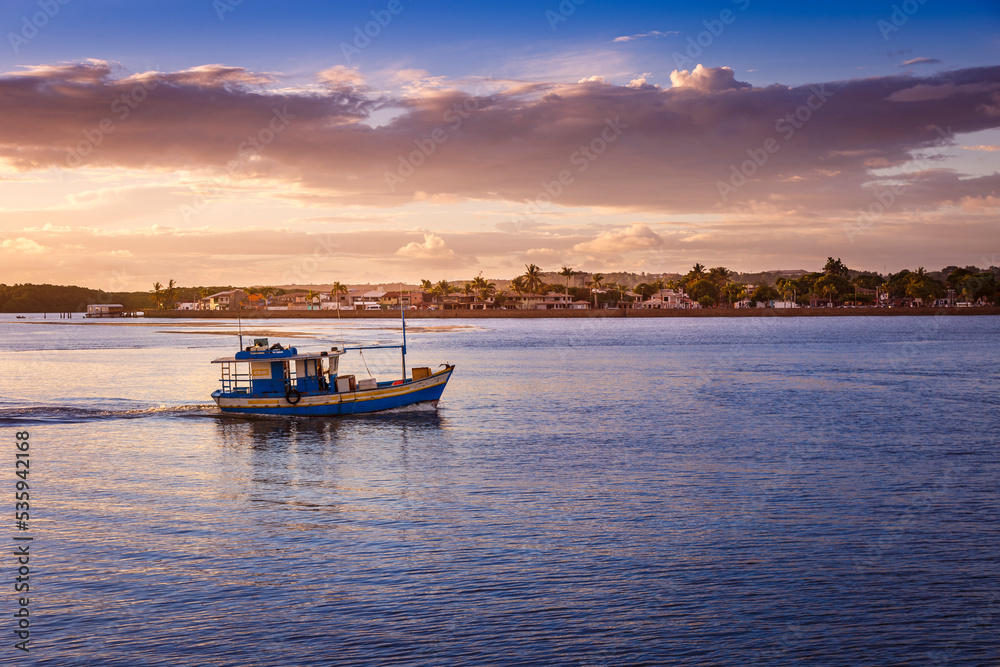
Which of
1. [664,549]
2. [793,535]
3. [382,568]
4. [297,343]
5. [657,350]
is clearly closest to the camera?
[382,568]

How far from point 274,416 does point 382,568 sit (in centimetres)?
3399

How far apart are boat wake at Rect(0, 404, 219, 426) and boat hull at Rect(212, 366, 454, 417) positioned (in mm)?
5197

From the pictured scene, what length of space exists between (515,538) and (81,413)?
43441mm

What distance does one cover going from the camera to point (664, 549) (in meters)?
22.0

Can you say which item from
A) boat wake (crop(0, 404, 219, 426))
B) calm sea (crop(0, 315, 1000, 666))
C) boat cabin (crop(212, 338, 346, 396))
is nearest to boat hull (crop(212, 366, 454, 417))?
boat cabin (crop(212, 338, 346, 396))

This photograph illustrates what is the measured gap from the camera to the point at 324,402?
49906 millimetres

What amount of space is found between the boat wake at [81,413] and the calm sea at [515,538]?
1.83 feet

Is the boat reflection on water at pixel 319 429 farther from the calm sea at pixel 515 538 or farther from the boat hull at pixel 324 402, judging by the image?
the boat hull at pixel 324 402

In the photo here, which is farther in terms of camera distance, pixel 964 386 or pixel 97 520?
pixel 964 386

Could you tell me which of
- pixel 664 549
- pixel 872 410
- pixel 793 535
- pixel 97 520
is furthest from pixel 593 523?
pixel 872 410

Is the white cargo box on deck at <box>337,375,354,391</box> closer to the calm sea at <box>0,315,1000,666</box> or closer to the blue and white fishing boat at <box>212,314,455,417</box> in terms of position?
the blue and white fishing boat at <box>212,314,455,417</box>

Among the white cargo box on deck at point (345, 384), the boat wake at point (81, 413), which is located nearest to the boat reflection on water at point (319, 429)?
the white cargo box on deck at point (345, 384)

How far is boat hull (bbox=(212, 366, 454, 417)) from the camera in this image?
49.8m

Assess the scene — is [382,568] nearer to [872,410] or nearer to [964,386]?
[872,410]
